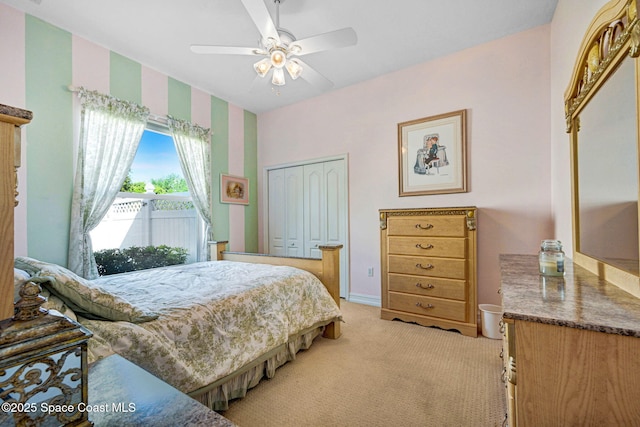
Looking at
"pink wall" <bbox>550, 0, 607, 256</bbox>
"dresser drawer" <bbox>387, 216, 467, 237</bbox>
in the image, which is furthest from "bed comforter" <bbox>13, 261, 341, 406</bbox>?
"pink wall" <bbox>550, 0, 607, 256</bbox>

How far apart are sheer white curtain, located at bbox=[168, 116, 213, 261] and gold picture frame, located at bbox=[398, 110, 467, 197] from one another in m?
2.56

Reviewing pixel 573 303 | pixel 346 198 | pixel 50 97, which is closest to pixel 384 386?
pixel 573 303

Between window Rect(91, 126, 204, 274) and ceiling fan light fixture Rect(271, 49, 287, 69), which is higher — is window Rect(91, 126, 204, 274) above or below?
below

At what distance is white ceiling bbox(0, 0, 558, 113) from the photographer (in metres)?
2.30

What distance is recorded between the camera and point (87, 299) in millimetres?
1298

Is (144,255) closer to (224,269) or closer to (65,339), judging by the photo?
(224,269)

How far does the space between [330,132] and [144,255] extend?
9.44ft

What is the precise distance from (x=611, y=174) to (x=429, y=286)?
1.90m

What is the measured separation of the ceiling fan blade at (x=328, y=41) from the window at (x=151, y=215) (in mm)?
2298

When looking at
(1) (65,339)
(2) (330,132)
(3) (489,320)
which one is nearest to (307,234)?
(2) (330,132)

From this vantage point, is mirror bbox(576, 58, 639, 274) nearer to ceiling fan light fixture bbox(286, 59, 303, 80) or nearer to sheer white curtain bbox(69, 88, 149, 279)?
ceiling fan light fixture bbox(286, 59, 303, 80)

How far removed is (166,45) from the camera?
2.81 meters

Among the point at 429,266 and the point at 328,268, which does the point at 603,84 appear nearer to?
the point at 429,266

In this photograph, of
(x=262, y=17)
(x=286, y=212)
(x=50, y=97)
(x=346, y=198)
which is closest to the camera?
(x=262, y=17)
